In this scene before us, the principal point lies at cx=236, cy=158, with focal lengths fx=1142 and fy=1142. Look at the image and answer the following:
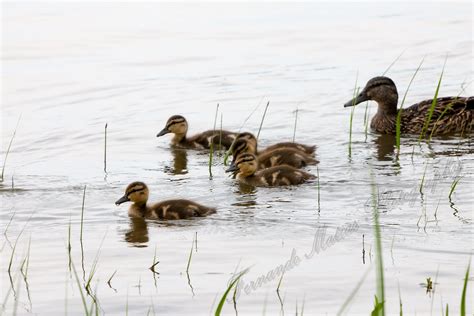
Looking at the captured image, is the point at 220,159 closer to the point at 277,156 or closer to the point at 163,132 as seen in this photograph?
the point at 277,156

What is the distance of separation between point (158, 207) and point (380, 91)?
3.89 meters

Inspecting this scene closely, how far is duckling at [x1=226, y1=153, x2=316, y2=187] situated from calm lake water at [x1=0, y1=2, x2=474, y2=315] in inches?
4.0

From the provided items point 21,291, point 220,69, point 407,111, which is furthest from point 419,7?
point 21,291

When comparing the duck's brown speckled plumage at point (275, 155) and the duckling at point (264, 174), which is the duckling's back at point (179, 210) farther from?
the duck's brown speckled plumage at point (275, 155)

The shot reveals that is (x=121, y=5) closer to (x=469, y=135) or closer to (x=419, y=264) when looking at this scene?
(x=469, y=135)

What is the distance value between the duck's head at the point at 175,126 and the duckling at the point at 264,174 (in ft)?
4.99

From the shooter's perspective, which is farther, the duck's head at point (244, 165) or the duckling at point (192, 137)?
the duckling at point (192, 137)

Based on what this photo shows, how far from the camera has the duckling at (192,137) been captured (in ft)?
29.5

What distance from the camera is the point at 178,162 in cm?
880

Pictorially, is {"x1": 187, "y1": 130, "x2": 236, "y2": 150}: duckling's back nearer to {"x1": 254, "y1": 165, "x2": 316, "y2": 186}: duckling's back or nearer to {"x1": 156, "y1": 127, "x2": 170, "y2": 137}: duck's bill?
{"x1": 156, "y1": 127, "x2": 170, "y2": 137}: duck's bill

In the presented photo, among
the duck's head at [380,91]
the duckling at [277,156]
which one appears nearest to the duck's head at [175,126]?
the duckling at [277,156]

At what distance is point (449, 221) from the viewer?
6.34m

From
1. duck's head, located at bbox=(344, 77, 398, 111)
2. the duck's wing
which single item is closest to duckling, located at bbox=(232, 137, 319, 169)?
the duck's wing

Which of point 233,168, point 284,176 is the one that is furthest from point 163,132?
point 284,176
